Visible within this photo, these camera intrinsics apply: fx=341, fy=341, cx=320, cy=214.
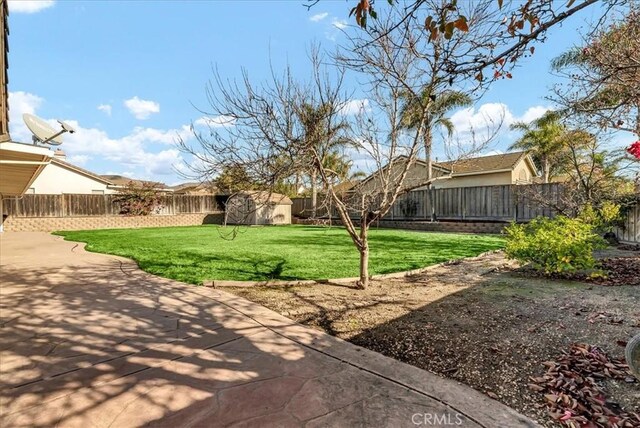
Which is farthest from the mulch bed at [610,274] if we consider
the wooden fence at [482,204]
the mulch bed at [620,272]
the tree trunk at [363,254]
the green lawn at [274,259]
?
the wooden fence at [482,204]

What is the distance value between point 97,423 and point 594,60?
23.5 feet

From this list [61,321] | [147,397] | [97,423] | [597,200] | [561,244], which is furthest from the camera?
[597,200]

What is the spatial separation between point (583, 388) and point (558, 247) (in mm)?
4123

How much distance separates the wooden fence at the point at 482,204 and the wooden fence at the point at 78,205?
36.9 feet

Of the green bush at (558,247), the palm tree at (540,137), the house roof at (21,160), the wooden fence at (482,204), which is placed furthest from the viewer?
the palm tree at (540,137)

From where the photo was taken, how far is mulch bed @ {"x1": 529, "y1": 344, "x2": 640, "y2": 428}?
7.14 ft

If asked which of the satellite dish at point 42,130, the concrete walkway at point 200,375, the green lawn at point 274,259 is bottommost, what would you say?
the concrete walkway at point 200,375

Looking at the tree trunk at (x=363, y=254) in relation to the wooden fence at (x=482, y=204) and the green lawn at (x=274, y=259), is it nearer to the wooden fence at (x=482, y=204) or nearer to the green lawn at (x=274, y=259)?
the green lawn at (x=274, y=259)

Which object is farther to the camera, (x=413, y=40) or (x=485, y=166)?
(x=485, y=166)

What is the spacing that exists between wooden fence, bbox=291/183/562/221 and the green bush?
22.9 feet

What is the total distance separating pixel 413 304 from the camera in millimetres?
4754

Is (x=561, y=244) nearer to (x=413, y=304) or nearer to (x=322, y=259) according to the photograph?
(x=413, y=304)

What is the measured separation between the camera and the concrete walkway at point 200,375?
2213 millimetres

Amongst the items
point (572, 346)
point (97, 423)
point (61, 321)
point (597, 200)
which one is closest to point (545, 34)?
point (572, 346)
